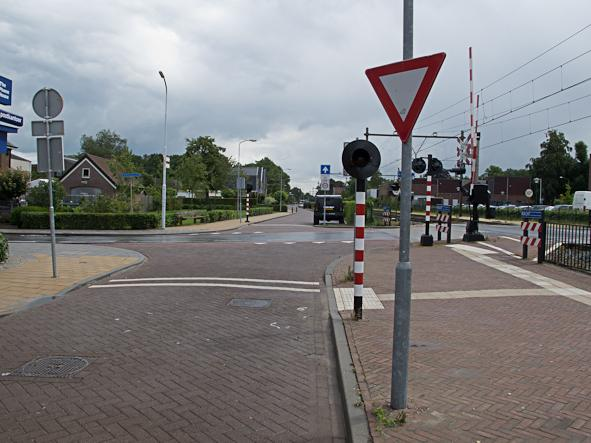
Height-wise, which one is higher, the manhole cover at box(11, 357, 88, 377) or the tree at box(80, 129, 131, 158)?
the tree at box(80, 129, 131, 158)

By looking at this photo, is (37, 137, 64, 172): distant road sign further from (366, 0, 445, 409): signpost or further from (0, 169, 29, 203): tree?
(0, 169, 29, 203): tree

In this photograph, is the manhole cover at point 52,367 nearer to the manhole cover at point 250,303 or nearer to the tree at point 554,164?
the manhole cover at point 250,303

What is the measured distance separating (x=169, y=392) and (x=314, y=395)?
1230 millimetres

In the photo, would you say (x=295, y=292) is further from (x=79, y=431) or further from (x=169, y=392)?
(x=79, y=431)

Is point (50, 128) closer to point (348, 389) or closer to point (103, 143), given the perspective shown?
point (348, 389)

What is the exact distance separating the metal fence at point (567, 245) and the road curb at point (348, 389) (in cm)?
744

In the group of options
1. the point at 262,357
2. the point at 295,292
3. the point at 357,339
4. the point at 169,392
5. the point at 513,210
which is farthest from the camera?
the point at 513,210

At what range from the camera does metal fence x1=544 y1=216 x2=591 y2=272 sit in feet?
36.4

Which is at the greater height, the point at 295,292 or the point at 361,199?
the point at 361,199

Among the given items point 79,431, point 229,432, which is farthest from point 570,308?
point 79,431

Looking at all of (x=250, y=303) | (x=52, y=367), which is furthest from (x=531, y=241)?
(x=52, y=367)

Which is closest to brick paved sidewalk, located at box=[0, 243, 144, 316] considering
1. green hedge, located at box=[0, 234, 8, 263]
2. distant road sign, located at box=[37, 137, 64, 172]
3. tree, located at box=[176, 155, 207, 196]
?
green hedge, located at box=[0, 234, 8, 263]

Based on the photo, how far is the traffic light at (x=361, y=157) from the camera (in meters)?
5.88

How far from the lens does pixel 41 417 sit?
11.6 feet
